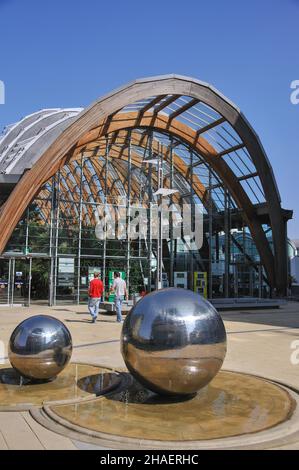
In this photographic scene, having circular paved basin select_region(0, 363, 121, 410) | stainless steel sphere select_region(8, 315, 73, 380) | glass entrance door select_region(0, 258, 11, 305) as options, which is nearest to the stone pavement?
circular paved basin select_region(0, 363, 121, 410)

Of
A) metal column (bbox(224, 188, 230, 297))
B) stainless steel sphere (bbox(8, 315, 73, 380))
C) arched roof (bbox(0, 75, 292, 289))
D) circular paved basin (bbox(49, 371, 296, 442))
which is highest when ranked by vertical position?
arched roof (bbox(0, 75, 292, 289))

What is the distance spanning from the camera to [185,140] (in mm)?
31859

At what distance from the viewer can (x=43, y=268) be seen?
97.6 ft

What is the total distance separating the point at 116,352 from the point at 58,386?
3.39 m

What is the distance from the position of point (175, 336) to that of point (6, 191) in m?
23.6

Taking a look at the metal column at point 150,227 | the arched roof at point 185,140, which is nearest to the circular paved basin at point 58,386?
the arched roof at point 185,140

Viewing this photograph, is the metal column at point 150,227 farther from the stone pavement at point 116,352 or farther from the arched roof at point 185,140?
the stone pavement at point 116,352

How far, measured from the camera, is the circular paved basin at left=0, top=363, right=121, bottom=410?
640cm

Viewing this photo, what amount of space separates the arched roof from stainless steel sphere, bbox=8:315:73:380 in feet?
58.6

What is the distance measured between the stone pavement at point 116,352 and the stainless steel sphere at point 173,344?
5.08ft

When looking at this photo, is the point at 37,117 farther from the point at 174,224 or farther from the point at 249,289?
the point at 249,289

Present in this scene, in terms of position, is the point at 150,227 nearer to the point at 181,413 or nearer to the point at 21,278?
the point at 21,278

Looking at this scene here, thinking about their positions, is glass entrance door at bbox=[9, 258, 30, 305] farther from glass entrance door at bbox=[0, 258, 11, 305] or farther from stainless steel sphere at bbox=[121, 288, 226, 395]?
stainless steel sphere at bbox=[121, 288, 226, 395]
